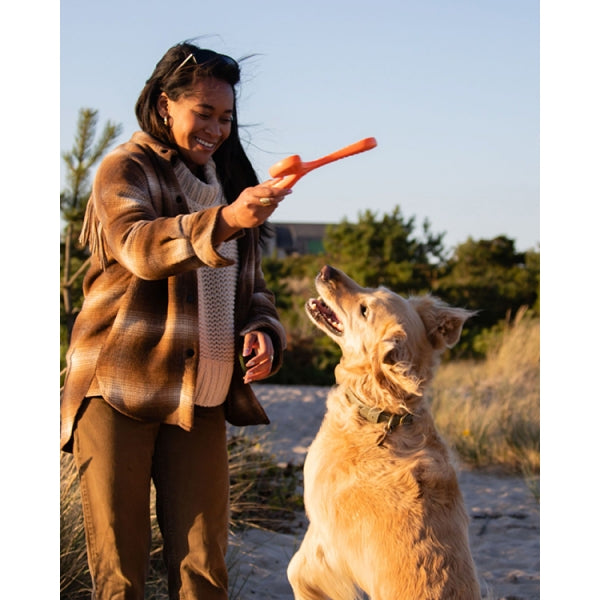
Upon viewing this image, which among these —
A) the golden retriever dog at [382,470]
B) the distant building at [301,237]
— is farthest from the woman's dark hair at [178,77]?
the distant building at [301,237]

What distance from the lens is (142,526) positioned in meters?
2.68

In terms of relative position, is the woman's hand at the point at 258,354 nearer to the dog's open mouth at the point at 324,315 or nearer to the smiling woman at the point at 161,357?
the smiling woman at the point at 161,357

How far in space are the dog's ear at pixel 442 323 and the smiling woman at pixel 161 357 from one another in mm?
696

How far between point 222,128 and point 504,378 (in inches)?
277

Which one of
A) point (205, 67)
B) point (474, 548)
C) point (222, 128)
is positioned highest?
point (205, 67)

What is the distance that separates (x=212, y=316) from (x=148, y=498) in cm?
65

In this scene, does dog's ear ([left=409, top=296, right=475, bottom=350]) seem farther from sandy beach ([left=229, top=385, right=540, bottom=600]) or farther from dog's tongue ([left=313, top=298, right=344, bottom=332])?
sandy beach ([left=229, top=385, right=540, bottom=600])

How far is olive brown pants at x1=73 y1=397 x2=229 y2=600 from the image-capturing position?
2617 mm

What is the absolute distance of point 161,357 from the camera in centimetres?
268

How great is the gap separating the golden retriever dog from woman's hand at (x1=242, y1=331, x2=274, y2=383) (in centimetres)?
47

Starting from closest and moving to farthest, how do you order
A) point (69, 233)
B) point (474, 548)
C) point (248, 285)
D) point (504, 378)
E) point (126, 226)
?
1. point (126, 226)
2. point (248, 285)
3. point (474, 548)
4. point (69, 233)
5. point (504, 378)

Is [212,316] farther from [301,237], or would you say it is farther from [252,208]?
[301,237]
